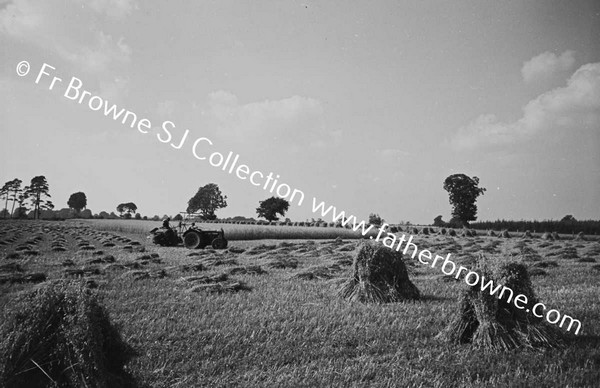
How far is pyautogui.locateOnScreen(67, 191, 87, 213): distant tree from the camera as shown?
125 metres

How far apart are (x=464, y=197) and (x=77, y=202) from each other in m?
113

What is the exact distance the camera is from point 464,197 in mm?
78625

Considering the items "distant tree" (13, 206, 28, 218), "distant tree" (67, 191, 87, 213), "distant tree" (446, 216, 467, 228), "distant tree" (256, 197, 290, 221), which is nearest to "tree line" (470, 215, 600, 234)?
"distant tree" (446, 216, 467, 228)

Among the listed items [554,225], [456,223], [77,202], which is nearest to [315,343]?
[554,225]

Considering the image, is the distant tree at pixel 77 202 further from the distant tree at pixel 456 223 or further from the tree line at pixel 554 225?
the tree line at pixel 554 225

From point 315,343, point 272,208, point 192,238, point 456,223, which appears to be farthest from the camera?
point 272,208

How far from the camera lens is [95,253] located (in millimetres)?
19812

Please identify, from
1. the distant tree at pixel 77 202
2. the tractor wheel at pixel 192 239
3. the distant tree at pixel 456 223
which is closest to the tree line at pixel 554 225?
the distant tree at pixel 456 223

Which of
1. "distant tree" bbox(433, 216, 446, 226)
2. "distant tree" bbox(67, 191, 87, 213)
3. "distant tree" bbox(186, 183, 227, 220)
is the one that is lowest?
"distant tree" bbox(67, 191, 87, 213)

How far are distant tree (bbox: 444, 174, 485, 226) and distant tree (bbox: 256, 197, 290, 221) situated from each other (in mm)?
35590

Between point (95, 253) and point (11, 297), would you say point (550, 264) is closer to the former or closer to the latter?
point (11, 297)

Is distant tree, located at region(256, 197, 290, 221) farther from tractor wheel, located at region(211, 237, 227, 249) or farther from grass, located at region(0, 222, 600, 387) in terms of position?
grass, located at region(0, 222, 600, 387)

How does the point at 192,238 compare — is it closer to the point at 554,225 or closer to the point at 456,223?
the point at 554,225

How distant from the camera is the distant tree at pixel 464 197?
78.1 meters
